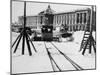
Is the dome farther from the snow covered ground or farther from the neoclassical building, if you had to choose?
the snow covered ground

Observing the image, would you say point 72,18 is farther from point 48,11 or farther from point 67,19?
point 48,11

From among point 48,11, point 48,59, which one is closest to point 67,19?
point 48,11

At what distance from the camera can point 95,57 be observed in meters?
2.18

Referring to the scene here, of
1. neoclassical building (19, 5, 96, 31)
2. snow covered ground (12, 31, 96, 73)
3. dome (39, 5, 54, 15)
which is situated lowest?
snow covered ground (12, 31, 96, 73)

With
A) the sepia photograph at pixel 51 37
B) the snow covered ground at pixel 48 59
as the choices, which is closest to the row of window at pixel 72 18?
the sepia photograph at pixel 51 37

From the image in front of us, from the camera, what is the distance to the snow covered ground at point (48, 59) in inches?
76.2

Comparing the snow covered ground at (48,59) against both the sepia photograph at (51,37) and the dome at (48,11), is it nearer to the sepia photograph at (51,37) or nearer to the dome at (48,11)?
the sepia photograph at (51,37)

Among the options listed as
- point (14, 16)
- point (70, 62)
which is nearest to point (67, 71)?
point (70, 62)

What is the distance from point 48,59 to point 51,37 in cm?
28

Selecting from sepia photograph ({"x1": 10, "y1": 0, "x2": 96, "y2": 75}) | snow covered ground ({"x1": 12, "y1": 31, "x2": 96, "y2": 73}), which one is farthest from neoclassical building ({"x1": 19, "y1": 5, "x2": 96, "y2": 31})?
snow covered ground ({"x1": 12, "y1": 31, "x2": 96, "y2": 73})

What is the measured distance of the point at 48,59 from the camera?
2.02 meters

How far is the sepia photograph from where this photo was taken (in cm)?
194

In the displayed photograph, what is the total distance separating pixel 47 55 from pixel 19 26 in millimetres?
491

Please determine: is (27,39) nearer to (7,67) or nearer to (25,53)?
(25,53)
